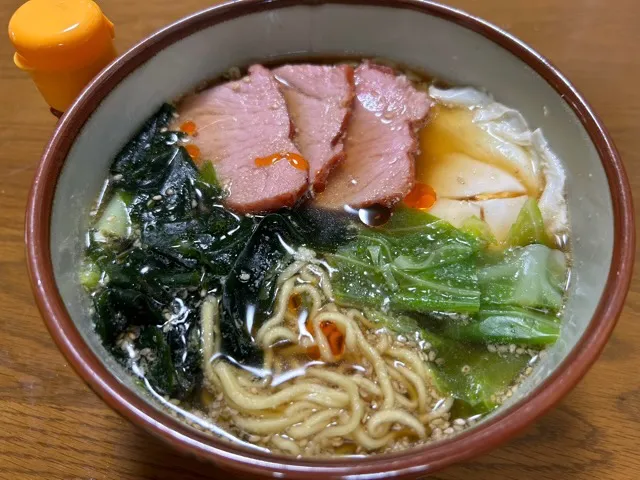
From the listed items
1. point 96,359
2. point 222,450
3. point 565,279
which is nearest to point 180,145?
point 96,359

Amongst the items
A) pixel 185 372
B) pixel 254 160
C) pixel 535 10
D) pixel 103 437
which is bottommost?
pixel 103 437

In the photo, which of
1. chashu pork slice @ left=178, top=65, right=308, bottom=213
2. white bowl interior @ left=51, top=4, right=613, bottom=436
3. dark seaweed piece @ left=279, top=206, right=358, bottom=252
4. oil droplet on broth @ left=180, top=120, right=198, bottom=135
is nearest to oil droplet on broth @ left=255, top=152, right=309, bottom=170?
chashu pork slice @ left=178, top=65, right=308, bottom=213

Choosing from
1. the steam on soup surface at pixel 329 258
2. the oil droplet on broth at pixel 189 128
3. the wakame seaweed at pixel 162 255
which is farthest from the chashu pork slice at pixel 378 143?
the oil droplet on broth at pixel 189 128

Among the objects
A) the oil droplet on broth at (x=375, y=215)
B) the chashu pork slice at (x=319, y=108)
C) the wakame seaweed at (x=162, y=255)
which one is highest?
the chashu pork slice at (x=319, y=108)

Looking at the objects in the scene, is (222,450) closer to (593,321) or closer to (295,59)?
(593,321)

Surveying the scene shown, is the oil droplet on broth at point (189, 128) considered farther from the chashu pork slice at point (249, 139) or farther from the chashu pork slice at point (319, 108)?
the chashu pork slice at point (319, 108)

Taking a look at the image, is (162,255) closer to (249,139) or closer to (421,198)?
(249,139)
